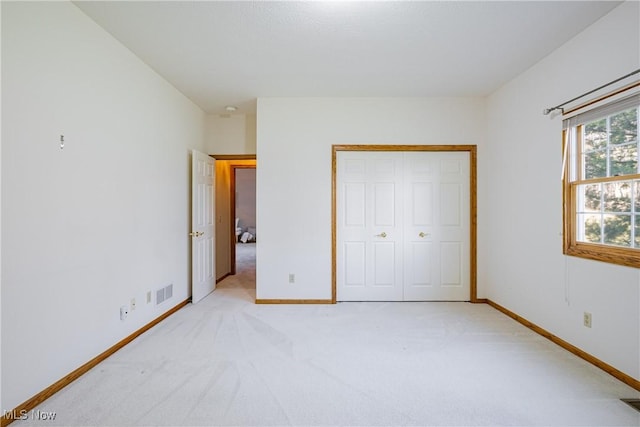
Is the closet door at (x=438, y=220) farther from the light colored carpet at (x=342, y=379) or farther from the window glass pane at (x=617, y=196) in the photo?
the window glass pane at (x=617, y=196)

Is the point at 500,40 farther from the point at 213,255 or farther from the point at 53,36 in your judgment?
the point at 213,255

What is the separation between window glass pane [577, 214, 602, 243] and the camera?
242 centimetres

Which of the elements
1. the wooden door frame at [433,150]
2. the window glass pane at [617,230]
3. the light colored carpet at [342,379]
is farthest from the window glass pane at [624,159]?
the wooden door frame at [433,150]

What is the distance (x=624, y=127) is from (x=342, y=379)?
272cm

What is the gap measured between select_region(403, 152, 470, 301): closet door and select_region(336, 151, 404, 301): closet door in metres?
0.14

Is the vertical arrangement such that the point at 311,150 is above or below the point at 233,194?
above

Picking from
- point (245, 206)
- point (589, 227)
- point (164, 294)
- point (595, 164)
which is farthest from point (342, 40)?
point (245, 206)

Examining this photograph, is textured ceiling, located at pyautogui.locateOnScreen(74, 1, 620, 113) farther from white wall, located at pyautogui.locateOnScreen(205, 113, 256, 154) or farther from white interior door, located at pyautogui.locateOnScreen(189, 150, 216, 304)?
white interior door, located at pyautogui.locateOnScreen(189, 150, 216, 304)

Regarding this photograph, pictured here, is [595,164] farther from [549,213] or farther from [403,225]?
[403,225]

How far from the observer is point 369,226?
12.9 ft

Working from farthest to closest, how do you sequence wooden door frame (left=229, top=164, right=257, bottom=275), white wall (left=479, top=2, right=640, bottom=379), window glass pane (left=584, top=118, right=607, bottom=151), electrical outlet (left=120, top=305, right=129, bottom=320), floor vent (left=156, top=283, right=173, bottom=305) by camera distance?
wooden door frame (left=229, top=164, right=257, bottom=275)
floor vent (left=156, top=283, right=173, bottom=305)
electrical outlet (left=120, top=305, right=129, bottom=320)
window glass pane (left=584, top=118, right=607, bottom=151)
white wall (left=479, top=2, right=640, bottom=379)

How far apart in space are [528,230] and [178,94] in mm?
4171

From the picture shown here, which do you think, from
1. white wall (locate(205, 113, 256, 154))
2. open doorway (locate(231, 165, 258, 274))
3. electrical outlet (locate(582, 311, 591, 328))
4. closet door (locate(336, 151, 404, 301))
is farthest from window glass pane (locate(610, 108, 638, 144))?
open doorway (locate(231, 165, 258, 274))

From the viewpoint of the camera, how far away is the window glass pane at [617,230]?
219 cm
